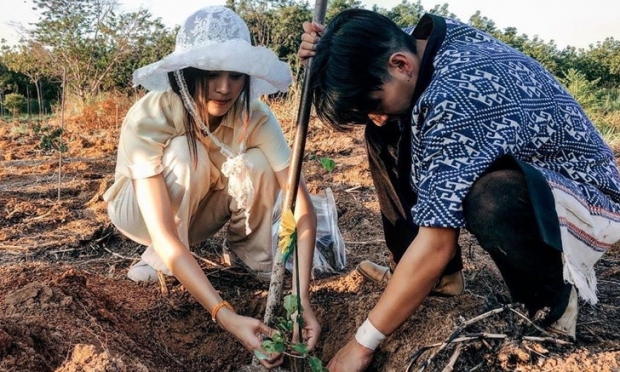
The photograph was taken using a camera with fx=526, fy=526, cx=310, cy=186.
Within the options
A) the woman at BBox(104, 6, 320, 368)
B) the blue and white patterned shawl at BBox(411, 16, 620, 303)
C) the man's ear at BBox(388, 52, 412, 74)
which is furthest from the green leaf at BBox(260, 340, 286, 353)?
the man's ear at BBox(388, 52, 412, 74)

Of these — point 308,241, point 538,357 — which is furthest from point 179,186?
point 538,357

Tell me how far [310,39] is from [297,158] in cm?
35

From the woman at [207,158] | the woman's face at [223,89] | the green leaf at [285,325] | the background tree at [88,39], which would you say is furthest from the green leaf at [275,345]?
the background tree at [88,39]

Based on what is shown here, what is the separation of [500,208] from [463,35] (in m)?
0.53

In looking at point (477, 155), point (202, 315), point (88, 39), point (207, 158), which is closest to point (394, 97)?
point (477, 155)

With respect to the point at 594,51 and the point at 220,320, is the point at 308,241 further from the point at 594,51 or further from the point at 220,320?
the point at 594,51

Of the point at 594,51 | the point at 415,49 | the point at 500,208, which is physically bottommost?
the point at 594,51

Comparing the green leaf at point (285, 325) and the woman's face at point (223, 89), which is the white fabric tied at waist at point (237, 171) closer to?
the woman's face at point (223, 89)

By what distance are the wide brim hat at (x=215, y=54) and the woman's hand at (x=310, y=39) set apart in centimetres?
27

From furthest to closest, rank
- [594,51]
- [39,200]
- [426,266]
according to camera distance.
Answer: [594,51] → [39,200] → [426,266]

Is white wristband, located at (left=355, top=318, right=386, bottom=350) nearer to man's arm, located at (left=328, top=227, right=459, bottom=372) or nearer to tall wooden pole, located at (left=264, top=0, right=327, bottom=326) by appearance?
man's arm, located at (left=328, top=227, right=459, bottom=372)

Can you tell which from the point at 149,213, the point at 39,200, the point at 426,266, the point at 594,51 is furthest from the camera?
the point at 594,51

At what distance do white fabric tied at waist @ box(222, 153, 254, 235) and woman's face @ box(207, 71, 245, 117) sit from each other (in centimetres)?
20

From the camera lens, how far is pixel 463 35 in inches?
60.2
